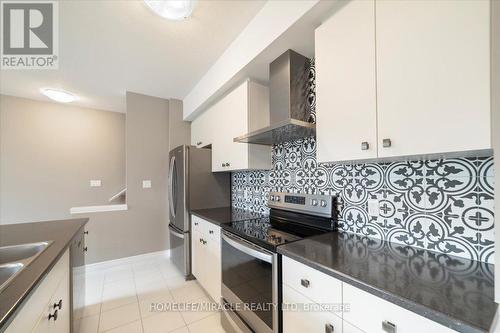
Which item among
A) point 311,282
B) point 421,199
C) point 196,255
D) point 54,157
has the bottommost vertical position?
point 196,255

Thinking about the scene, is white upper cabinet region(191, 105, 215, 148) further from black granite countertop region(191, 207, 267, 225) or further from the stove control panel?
the stove control panel

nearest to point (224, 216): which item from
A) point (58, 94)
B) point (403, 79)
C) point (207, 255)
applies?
point (207, 255)

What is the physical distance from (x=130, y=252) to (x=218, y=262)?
6.32 ft

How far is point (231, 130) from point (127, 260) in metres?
2.47

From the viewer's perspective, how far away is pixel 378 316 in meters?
0.73

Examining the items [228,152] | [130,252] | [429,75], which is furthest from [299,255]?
[130,252]

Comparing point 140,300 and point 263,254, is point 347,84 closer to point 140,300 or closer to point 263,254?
point 263,254

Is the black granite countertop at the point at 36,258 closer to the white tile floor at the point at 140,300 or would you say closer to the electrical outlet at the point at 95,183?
the white tile floor at the point at 140,300

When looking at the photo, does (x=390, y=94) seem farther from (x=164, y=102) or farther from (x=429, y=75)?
(x=164, y=102)

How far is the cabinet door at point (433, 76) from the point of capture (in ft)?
2.30

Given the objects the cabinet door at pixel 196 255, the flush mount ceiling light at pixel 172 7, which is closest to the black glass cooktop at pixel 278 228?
the cabinet door at pixel 196 255

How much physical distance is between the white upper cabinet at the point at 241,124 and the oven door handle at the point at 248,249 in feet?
2.25

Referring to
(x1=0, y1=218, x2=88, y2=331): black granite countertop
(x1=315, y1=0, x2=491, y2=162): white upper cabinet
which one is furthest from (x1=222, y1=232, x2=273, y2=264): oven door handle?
(x1=0, y1=218, x2=88, y2=331): black granite countertop

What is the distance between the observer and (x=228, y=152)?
2205 mm
